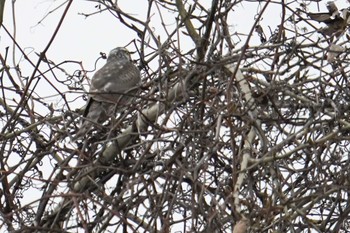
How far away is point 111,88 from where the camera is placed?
25.6 ft

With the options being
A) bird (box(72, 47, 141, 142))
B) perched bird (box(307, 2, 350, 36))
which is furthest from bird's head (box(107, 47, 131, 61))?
perched bird (box(307, 2, 350, 36))

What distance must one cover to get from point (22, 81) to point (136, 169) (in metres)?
1.51

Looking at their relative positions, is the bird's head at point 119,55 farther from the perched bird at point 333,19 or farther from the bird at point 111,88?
the perched bird at point 333,19

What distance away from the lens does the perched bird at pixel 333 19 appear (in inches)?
226

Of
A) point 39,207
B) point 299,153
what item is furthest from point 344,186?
point 39,207

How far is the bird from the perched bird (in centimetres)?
114

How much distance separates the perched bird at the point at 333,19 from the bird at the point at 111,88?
3.75ft

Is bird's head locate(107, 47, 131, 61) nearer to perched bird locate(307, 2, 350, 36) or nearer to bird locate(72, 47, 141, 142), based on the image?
bird locate(72, 47, 141, 142)

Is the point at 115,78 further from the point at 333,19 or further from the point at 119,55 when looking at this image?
the point at 333,19

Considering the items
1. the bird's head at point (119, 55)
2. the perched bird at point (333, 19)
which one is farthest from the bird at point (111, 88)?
the perched bird at point (333, 19)

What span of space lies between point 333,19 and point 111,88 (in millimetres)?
2446

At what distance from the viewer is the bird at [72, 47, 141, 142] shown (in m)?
5.79

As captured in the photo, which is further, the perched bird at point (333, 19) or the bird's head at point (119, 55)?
the bird's head at point (119, 55)

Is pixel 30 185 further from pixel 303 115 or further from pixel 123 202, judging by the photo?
pixel 303 115
